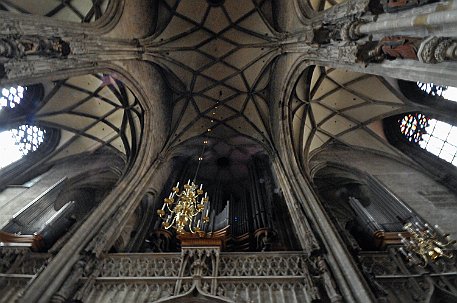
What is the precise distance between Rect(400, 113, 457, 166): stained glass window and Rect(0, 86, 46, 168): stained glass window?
16.6 metres

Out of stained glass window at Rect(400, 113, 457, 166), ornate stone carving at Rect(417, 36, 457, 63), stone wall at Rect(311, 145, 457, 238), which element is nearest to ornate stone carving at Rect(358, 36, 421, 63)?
ornate stone carving at Rect(417, 36, 457, 63)

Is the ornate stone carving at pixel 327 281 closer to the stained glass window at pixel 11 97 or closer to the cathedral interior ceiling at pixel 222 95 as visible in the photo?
the cathedral interior ceiling at pixel 222 95

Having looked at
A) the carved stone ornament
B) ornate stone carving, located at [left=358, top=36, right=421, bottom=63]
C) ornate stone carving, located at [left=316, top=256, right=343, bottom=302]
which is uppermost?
the carved stone ornament

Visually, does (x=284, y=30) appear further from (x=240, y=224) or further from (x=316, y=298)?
(x=316, y=298)

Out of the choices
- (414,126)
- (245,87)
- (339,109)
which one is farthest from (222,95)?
(414,126)

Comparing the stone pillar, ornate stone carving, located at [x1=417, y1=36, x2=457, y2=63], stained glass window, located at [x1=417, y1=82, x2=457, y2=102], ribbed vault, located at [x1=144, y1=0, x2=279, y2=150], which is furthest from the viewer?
ribbed vault, located at [x1=144, y1=0, x2=279, y2=150]

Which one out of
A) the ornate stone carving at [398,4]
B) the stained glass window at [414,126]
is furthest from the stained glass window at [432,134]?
the ornate stone carving at [398,4]

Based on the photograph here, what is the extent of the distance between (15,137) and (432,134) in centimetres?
1726

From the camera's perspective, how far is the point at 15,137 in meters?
12.4

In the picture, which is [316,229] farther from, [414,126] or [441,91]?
[414,126]

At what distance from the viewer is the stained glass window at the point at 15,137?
38.1 ft

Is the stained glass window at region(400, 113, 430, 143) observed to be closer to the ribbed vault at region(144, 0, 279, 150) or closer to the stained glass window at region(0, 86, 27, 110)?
the ribbed vault at region(144, 0, 279, 150)

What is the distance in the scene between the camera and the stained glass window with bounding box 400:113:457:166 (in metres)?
11.6

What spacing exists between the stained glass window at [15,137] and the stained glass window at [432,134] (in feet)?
54.4
